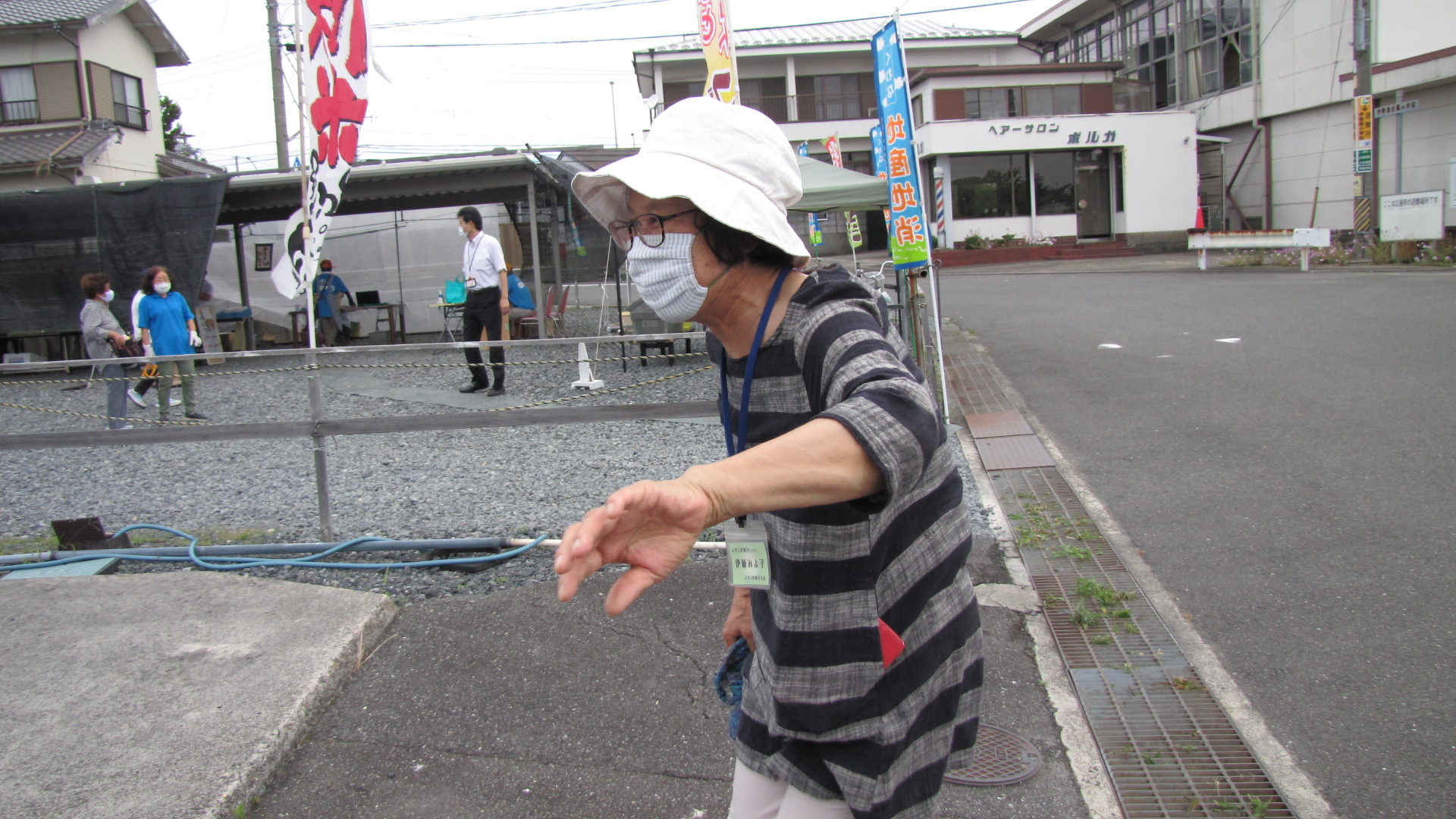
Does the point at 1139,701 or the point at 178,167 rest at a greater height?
the point at 178,167

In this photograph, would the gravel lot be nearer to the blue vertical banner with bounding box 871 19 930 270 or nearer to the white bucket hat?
the blue vertical banner with bounding box 871 19 930 270

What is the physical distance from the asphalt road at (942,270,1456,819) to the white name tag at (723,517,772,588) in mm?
2262

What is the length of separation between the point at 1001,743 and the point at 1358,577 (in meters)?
2.29

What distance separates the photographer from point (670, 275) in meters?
1.59

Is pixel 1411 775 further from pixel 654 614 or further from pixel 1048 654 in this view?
pixel 654 614

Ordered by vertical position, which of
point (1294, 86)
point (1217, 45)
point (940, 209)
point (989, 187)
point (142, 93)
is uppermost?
point (1217, 45)

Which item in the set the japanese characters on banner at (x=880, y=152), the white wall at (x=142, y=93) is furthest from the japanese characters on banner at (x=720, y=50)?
the white wall at (x=142, y=93)

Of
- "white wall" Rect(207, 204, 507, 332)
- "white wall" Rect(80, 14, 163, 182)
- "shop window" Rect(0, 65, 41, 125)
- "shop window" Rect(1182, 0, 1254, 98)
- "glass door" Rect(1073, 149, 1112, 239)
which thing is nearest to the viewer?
"white wall" Rect(207, 204, 507, 332)

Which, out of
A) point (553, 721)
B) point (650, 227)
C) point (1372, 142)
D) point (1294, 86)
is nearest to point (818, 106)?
point (1294, 86)

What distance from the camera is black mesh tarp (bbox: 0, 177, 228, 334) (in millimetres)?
13180

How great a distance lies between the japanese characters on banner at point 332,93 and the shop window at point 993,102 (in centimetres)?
3001

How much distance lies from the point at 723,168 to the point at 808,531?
578 millimetres

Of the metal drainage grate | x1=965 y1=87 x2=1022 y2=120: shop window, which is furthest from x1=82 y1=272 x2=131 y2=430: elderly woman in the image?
x1=965 y1=87 x2=1022 y2=120: shop window

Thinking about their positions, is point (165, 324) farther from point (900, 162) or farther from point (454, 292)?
point (900, 162)
